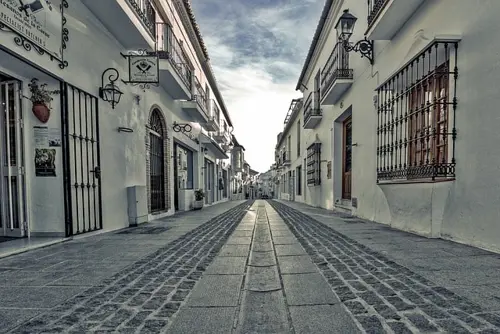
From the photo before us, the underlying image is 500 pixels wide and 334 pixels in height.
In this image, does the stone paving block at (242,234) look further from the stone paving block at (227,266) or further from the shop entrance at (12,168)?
the shop entrance at (12,168)

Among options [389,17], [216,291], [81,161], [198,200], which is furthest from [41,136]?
[198,200]

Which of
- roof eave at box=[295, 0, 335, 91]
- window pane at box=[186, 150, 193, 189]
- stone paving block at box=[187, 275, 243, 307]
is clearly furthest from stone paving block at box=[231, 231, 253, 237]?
roof eave at box=[295, 0, 335, 91]

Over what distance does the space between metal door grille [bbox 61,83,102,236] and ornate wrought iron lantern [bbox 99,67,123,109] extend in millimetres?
251

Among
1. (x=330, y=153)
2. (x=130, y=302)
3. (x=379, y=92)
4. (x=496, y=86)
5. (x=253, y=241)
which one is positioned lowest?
(x=253, y=241)

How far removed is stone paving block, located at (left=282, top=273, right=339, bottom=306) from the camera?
199cm

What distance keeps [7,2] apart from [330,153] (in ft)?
29.3

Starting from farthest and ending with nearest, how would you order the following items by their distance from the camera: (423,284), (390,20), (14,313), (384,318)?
(390,20) → (423,284) → (14,313) → (384,318)

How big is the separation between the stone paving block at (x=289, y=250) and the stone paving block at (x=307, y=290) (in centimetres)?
83

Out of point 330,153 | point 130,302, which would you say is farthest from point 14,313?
point 330,153

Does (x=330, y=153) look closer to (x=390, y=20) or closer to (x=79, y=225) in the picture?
(x=390, y=20)

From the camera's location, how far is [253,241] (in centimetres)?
425

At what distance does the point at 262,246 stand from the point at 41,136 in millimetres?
3622

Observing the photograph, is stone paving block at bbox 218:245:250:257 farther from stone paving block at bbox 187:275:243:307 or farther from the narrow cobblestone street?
stone paving block at bbox 187:275:243:307

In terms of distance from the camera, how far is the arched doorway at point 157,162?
309 inches
